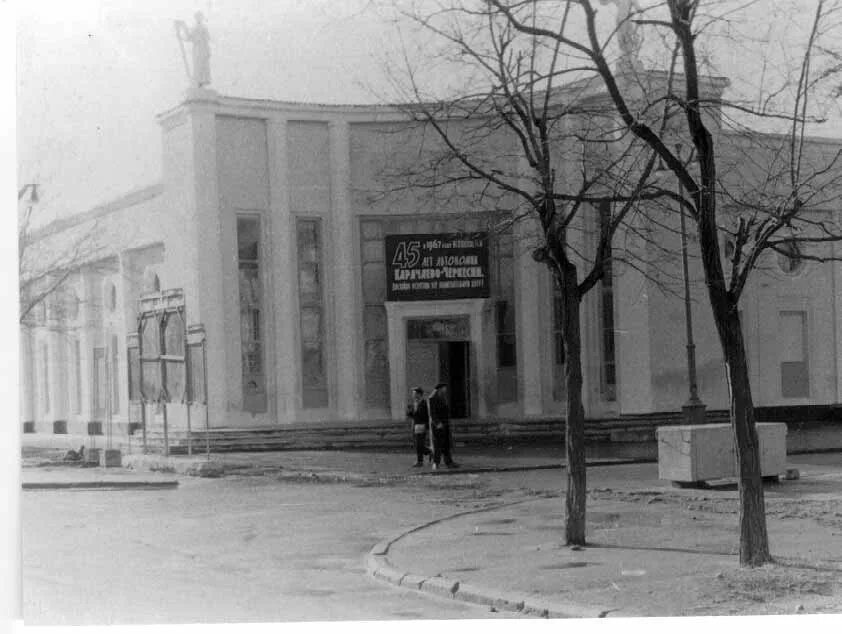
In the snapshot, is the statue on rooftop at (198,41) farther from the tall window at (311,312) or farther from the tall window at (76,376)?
the tall window at (76,376)

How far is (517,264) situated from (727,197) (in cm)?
242

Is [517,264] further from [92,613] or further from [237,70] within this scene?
[92,613]

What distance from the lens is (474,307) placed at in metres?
11.7

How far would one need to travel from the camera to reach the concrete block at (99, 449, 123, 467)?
37.0 feet

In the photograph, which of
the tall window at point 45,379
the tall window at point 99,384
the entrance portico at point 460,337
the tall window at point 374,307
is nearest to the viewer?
the tall window at point 45,379

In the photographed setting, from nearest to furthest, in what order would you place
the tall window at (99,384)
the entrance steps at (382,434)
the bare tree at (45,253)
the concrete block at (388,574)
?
the concrete block at (388,574) < the bare tree at (45,253) < the tall window at (99,384) < the entrance steps at (382,434)

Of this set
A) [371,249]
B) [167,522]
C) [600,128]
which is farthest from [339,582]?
[600,128]

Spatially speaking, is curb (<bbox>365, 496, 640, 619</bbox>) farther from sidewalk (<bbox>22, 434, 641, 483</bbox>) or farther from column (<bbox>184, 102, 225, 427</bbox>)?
column (<bbox>184, 102, 225, 427</bbox>)

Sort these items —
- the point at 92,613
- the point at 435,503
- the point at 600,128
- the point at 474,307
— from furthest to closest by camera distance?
the point at 435,503 → the point at 474,307 → the point at 600,128 → the point at 92,613

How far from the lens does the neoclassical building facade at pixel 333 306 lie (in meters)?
11.0

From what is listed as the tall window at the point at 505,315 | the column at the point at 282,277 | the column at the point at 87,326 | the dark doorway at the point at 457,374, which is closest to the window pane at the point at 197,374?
the column at the point at 282,277

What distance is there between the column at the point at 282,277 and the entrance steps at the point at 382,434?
0.28 m

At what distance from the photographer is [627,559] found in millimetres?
9766

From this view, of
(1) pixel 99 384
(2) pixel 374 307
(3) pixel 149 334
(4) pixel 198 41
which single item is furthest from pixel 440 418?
(4) pixel 198 41
